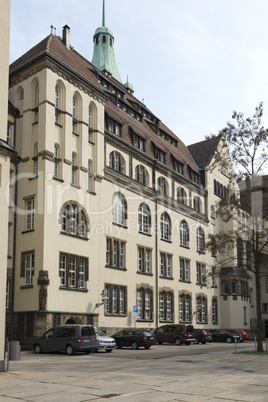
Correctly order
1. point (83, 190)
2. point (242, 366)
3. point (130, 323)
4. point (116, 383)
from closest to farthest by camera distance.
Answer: point (116, 383) → point (242, 366) → point (83, 190) → point (130, 323)

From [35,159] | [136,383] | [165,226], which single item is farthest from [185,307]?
[136,383]

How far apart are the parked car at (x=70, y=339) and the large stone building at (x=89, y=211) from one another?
377 centimetres

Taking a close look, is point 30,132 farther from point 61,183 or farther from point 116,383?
point 116,383

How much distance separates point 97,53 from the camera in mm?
69812

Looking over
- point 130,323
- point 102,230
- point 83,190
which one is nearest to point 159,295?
point 130,323

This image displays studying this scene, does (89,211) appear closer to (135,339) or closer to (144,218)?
(144,218)

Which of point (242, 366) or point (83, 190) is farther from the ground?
point (83, 190)

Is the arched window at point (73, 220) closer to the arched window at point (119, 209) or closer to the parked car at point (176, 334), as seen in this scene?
the arched window at point (119, 209)

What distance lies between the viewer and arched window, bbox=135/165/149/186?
46428 mm

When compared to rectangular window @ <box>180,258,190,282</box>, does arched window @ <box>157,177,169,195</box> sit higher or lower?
higher

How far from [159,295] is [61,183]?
16.6 metres

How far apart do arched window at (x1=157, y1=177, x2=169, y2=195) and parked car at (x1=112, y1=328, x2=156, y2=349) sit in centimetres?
1794

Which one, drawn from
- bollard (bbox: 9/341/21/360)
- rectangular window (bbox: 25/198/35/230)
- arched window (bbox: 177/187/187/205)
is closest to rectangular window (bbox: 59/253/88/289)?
rectangular window (bbox: 25/198/35/230)

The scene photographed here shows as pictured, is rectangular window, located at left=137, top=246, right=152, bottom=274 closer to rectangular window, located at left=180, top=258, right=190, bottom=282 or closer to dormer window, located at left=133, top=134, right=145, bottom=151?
rectangular window, located at left=180, top=258, right=190, bottom=282
